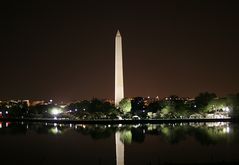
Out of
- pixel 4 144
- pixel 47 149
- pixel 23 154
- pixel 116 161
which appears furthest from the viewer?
pixel 4 144

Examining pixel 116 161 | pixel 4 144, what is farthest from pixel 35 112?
pixel 116 161

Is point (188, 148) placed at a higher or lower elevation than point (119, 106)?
lower

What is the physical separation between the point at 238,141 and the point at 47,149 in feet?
57.1

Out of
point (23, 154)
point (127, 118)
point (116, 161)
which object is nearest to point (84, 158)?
point (116, 161)

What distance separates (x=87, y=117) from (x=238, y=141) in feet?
172

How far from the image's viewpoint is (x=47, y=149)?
145 feet

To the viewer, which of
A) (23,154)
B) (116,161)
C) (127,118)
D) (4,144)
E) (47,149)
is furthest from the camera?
(127,118)

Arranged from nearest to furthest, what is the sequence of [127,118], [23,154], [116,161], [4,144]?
1. [116,161]
2. [23,154]
3. [4,144]
4. [127,118]

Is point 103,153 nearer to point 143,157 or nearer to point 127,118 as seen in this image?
point 143,157

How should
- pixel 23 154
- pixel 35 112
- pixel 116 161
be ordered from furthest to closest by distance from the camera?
pixel 35 112 → pixel 23 154 → pixel 116 161

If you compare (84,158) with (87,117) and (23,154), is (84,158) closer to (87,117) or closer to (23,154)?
(23,154)

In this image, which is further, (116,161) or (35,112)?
(35,112)

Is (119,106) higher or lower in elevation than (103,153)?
higher

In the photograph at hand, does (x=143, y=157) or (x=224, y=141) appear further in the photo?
(x=224, y=141)
